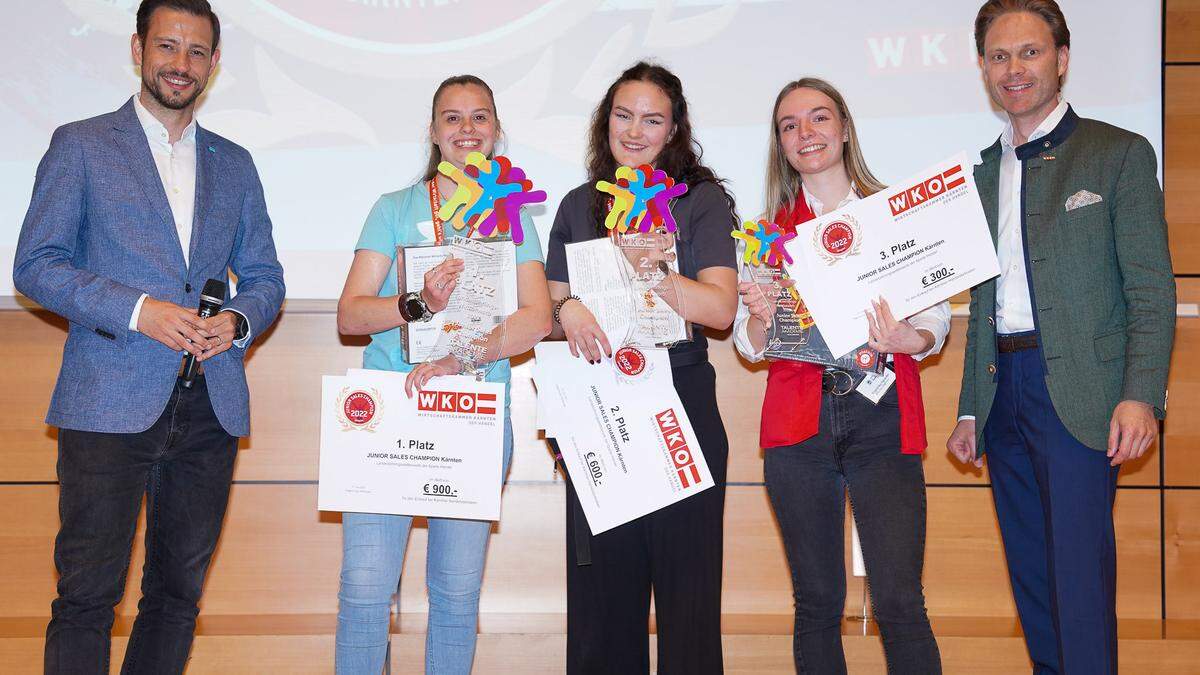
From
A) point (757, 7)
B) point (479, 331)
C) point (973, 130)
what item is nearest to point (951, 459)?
point (973, 130)

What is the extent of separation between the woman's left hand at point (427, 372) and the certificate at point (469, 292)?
0.9 inches

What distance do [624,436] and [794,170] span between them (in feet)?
2.66

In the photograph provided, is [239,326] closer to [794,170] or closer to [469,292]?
[469,292]

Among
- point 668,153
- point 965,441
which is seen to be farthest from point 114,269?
point 965,441

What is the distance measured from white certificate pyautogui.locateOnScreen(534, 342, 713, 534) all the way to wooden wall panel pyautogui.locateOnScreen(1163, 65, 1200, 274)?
2.21 metres

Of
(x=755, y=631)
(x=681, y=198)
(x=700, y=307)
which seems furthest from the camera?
(x=755, y=631)

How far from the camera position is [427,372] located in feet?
6.84

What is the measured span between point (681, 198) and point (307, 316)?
1.61 metres

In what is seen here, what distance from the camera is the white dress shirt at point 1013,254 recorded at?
2.13 m

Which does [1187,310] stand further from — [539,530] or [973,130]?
[539,530]

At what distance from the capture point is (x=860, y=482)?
206 centimetres

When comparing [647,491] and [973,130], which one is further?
[973,130]

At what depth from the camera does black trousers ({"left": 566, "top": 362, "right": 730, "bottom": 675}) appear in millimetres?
2045

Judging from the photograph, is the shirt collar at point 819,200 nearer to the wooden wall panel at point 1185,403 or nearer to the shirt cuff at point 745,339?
the shirt cuff at point 745,339
